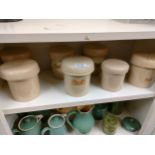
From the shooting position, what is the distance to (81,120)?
82 cm

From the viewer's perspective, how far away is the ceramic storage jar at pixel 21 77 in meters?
0.54

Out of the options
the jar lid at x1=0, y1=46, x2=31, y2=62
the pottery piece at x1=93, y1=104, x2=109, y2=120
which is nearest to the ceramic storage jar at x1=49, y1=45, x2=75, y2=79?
the jar lid at x1=0, y1=46, x2=31, y2=62

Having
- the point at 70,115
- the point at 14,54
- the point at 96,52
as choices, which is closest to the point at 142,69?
the point at 96,52

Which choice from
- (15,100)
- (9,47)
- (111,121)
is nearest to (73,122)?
(111,121)

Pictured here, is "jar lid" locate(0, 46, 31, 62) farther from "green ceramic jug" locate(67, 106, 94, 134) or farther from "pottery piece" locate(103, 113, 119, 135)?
"pottery piece" locate(103, 113, 119, 135)

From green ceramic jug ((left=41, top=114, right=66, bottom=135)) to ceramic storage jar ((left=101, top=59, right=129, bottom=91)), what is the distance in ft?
0.90

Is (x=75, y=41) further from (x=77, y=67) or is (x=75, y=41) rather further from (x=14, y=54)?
(x=14, y=54)

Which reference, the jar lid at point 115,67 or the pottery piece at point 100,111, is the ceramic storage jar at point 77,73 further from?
the pottery piece at point 100,111

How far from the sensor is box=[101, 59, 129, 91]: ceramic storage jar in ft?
2.12

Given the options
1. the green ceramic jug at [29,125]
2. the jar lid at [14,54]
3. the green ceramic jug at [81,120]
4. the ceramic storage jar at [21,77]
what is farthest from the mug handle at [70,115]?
the jar lid at [14,54]

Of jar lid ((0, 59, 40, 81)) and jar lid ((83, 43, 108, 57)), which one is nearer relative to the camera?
jar lid ((0, 59, 40, 81))

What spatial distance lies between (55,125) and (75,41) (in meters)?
0.43

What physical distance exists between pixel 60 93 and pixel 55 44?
0.82 ft
